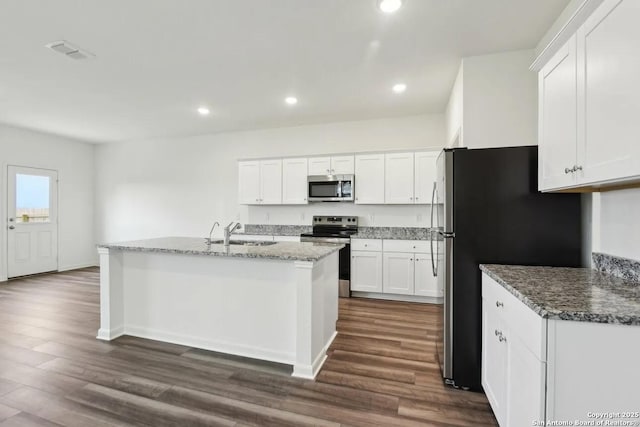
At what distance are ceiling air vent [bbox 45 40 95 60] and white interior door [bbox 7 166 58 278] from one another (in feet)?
13.4

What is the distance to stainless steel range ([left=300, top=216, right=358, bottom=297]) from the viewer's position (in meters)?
4.56

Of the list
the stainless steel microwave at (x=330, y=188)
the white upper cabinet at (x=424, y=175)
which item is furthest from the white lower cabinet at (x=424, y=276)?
the stainless steel microwave at (x=330, y=188)

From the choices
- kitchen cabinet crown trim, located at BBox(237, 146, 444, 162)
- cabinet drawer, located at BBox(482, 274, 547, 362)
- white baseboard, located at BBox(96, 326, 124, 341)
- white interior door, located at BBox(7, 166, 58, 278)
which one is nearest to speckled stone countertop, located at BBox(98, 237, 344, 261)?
white baseboard, located at BBox(96, 326, 124, 341)

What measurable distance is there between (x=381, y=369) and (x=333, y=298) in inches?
32.0

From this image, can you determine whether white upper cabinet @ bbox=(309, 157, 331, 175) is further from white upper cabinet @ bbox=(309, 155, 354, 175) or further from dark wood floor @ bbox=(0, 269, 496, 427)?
dark wood floor @ bbox=(0, 269, 496, 427)

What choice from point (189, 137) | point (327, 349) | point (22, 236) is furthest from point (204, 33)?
point (22, 236)

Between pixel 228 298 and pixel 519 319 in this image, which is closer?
pixel 519 319

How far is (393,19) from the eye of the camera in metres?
2.36

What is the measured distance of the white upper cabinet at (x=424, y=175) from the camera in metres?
4.36

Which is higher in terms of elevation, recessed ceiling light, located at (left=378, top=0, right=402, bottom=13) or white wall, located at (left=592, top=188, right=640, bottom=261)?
recessed ceiling light, located at (left=378, top=0, right=402, bottom=13)

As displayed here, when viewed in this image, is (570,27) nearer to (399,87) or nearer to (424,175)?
(399,87)

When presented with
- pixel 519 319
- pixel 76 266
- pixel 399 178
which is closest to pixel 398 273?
pixel 399 178

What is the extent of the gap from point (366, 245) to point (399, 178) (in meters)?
1.11

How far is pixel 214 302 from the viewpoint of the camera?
2.76 meters
